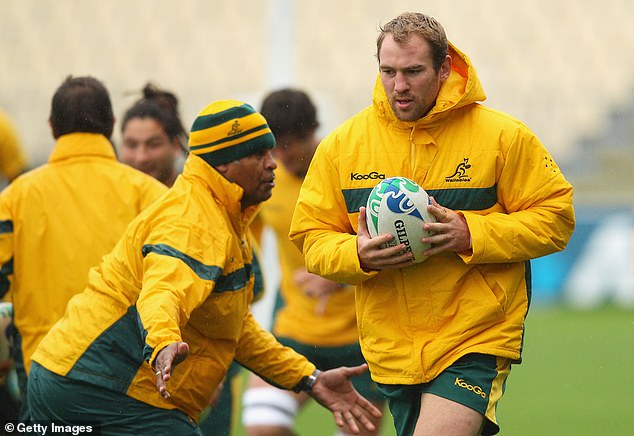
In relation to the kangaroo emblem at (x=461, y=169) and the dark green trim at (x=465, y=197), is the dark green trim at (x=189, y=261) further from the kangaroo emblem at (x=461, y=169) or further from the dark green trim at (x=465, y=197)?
the kangaroo emblem at (x=461, y=169)

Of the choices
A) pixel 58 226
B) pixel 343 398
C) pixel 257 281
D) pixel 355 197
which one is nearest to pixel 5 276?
pixel 58 226

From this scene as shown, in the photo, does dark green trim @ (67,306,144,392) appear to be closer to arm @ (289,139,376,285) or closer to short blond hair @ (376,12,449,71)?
arm @ (289,139,376,285)

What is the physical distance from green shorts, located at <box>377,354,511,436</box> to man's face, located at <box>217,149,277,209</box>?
3.61 feet

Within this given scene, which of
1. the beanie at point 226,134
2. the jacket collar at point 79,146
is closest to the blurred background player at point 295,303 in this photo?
the jacket collar at point 79,146

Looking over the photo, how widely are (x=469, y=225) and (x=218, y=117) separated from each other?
1.36 m

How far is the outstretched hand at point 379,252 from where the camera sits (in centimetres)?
452

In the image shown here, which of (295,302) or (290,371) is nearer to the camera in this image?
(290,371)

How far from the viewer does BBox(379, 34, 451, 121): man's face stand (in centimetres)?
467

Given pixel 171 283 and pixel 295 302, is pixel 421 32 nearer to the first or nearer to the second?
pixel 171 283

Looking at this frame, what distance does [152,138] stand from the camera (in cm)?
694

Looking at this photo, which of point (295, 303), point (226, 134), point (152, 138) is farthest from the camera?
point (295, 303)

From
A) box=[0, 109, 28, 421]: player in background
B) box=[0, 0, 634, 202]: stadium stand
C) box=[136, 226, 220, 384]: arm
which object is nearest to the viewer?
box=[136, 226, 220, 384]: arm

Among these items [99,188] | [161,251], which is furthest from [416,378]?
[99,188]

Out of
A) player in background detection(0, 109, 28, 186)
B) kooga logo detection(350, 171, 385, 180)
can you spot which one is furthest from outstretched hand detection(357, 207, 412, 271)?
player in background detection(0, 109, 28, 186)
